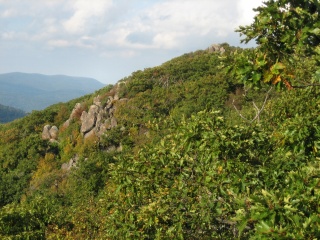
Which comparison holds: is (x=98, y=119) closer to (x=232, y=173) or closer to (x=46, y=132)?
(x=46, y=132)

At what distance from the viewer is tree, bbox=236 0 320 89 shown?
548 cm

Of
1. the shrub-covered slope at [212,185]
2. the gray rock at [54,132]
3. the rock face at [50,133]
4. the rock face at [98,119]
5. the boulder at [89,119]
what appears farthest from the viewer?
the gray rock at [54,132]

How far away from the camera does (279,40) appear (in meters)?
6.00

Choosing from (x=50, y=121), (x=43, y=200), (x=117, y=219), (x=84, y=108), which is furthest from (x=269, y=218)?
(x=50, y=121)

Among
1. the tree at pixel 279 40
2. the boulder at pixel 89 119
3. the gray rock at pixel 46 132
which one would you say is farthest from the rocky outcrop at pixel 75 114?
the tree at pixel 279 40

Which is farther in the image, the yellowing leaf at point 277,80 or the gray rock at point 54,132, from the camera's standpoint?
A: the gray rock at point 54,132

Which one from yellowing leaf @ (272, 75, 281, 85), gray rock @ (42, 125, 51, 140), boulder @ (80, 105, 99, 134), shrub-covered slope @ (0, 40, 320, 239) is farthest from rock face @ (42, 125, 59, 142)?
yellowing leaf @ (272, 75, 281, 85)

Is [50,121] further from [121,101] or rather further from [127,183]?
[127,183]

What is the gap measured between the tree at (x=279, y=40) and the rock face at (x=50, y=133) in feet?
189

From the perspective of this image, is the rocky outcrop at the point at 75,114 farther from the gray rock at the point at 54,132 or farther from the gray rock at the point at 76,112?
the gray rock at the point at 54,132

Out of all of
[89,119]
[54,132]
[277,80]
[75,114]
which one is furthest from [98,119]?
[277,80]

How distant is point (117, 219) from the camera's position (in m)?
8.20

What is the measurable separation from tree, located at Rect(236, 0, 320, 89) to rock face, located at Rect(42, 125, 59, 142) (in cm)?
5763

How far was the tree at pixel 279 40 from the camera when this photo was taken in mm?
5476
